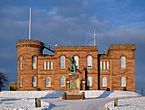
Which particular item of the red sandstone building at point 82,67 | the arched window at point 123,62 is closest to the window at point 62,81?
the red sandstone building at point 82,67

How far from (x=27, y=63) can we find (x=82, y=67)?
903cm

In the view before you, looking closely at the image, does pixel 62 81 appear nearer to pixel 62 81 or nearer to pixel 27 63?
pixel 62 81

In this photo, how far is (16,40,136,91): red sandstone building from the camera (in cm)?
6506

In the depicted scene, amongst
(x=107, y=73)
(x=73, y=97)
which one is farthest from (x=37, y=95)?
(x=107, y=73)

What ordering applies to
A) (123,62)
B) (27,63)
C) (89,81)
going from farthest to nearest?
(27,63) → (89,81) → (123,62)

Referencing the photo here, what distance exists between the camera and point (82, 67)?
65.3 m

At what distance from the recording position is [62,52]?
65.4 metres

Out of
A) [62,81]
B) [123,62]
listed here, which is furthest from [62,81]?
[123,62]

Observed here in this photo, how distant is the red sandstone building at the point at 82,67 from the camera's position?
65.1m

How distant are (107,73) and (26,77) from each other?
13309 mm

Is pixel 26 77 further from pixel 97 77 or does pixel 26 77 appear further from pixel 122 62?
pixel 122 62

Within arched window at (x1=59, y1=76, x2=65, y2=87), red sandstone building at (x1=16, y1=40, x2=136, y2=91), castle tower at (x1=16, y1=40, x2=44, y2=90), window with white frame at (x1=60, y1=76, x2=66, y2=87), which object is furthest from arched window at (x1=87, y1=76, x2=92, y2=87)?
castle tower at (x1=16, y1=40, x2=44, y2=90)

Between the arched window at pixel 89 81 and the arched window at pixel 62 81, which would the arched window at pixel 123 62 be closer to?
the arched window at pixel 89 81

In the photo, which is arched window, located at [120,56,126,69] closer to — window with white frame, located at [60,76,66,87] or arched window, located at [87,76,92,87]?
arched window, located at [87,76,92,87]
